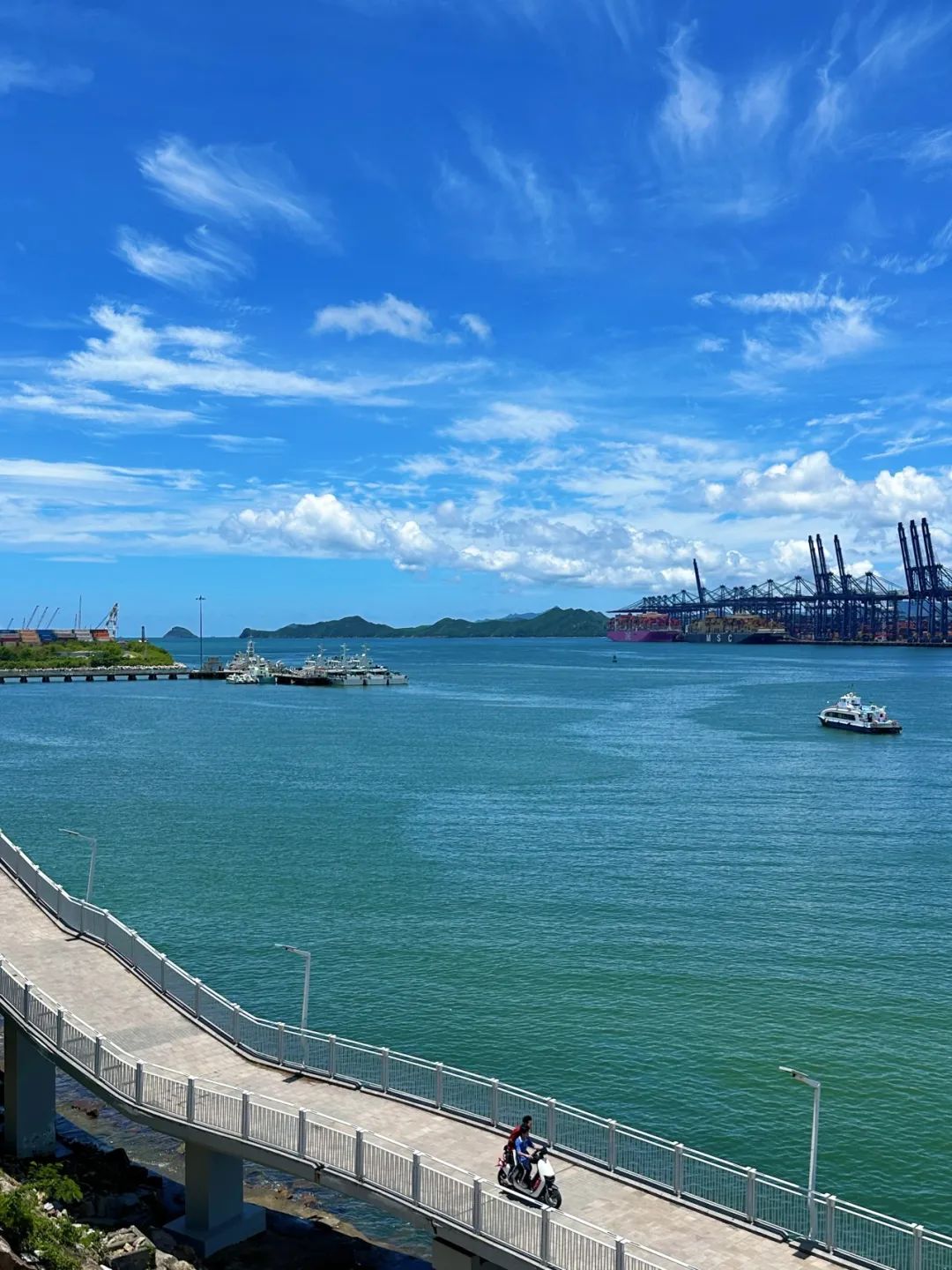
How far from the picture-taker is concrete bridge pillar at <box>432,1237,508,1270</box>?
18922mm

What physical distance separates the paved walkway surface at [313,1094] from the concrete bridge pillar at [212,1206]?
1492 millimetres

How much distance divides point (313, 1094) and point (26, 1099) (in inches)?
322

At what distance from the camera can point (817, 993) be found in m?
37.0

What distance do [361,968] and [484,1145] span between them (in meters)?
19.0

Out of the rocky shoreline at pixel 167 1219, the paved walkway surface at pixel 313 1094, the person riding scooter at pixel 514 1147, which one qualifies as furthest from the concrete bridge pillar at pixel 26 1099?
the person riding scooter at pixel 514 1147

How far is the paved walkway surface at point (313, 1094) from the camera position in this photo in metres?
17.9

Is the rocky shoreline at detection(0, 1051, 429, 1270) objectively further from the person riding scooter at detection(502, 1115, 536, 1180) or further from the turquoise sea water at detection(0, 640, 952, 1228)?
the turquoise sea water at detection(0, 640, 952, 1228)

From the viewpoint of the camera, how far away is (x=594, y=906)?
47125mm

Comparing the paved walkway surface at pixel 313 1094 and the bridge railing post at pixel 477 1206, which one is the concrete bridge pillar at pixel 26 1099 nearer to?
the paved walkway surface at pixel 313 1094

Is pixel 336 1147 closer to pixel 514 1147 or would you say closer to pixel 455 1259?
pixel 455 1259

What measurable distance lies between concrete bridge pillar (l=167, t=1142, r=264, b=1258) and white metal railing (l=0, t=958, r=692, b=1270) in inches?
51.8

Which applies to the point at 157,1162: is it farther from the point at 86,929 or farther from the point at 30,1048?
the point at 86,929

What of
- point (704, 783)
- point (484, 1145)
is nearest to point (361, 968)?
point (484, 1145)

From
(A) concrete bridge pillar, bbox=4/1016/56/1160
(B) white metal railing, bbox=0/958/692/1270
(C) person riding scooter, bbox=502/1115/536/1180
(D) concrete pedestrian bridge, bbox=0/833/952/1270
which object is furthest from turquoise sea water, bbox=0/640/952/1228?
(B) white metal railing, bbox=0/958/692/1270
